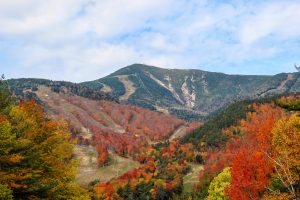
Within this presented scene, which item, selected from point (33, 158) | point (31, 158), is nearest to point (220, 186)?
point (33, 158)

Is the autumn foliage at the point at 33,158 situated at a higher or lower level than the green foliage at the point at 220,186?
higher

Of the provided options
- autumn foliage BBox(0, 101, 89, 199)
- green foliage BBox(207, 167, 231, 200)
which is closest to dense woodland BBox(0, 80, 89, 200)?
autumn foliage BBox(0, 101, 89, 199)

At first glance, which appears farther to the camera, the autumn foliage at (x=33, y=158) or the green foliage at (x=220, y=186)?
the green foliage at (x=220, y=186)

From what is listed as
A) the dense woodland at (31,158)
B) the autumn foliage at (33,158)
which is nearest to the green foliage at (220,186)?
the dense woodland at (31,158)

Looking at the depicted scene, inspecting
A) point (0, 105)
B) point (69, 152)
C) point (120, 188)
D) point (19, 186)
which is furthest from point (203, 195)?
point (19, 186)

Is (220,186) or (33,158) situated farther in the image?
(220,186)

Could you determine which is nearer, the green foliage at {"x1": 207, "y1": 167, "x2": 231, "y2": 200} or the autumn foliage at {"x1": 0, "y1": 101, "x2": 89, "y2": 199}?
the autumn foliage at {"x1": 0, "y1": 101, "x2": 89, "y2": 199}


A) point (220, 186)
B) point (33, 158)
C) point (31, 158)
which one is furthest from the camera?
point (220, 186)

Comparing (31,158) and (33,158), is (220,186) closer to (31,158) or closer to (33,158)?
(33,158)

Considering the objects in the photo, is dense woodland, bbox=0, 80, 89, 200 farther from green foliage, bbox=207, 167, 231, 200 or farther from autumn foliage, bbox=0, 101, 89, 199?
green foliage, bbox=207, 167, 231, 200

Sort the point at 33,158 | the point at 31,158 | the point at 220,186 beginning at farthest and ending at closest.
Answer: the point at 220,186, the point at 33,158, the point at 31,158

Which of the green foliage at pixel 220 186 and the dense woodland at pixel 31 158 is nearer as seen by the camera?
the dense woodland at pixel 31 158

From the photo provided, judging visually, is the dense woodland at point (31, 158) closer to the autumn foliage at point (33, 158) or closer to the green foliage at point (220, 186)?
the autumn foliage at point (33, 158)

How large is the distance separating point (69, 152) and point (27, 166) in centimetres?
1234
